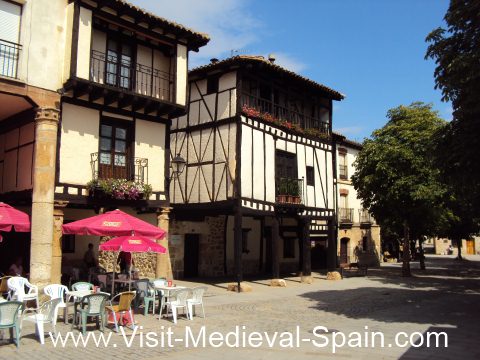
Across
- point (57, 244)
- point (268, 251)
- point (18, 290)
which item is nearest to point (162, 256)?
point (57, 244)

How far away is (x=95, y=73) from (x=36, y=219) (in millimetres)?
5128

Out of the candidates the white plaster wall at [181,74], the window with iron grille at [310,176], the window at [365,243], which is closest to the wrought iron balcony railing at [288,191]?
the window with iron grille at [310,176]

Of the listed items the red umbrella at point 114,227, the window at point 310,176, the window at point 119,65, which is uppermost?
the window at point 119,65

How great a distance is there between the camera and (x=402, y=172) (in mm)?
21828

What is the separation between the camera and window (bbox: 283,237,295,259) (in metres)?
26.9

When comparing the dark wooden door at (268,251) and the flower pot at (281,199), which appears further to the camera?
the dark wooden door at (268,251)

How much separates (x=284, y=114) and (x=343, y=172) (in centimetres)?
1162

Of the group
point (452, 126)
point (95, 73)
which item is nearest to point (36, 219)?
point (95, 73)

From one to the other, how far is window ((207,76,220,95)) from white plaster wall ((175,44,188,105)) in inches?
122

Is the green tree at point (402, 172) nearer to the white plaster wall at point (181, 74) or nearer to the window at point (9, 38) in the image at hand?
the white plaster wall at point (181, 74)

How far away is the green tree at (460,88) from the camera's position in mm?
9992

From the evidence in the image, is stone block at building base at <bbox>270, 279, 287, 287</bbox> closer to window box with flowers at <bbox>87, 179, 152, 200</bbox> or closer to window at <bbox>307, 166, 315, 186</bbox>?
window at <bbox>307, 166, 315, 186</bbox>

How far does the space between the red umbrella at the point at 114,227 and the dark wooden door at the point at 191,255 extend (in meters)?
9.85

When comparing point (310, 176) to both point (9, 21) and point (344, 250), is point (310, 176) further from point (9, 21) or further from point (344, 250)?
point (9, 21)
